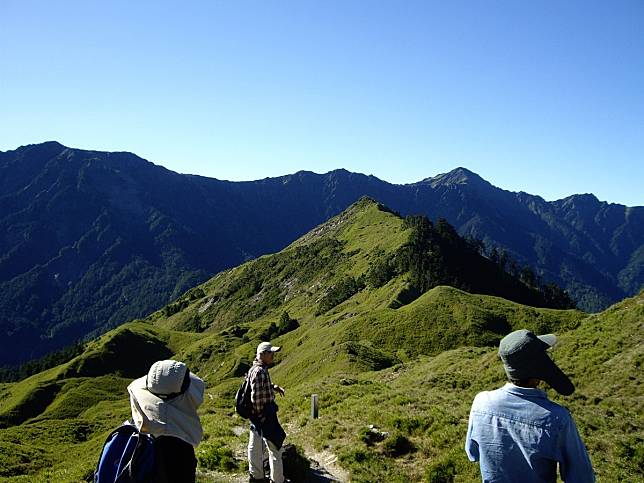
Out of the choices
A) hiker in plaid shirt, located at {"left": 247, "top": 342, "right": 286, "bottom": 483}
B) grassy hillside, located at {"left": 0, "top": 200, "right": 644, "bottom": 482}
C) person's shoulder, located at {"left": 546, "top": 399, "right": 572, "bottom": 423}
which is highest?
person's shoulder, located at {"left": 546, "top": 399, "right": 572, "bottom": 423}

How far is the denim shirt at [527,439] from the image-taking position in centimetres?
508

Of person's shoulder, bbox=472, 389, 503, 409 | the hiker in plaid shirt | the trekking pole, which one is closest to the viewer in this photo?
person's shoulder, bbox=472, 389, 503, 409

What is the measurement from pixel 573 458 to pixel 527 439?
455 mm

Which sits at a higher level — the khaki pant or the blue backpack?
the blue backpack

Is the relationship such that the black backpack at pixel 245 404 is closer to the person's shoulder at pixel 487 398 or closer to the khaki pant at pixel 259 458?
the khaki pant at pixel 259 458

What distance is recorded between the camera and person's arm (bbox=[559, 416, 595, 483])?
4988 mm

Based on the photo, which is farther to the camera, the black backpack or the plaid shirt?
the black backpack

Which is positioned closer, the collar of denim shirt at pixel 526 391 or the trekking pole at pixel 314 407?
Result: the collar of denim shirt at pixel 526 391

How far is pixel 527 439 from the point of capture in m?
5.25

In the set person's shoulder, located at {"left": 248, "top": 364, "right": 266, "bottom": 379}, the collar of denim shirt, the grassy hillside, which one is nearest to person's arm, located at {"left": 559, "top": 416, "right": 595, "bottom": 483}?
the collar of denim shirt

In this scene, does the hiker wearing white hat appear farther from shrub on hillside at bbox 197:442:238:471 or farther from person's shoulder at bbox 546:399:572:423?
shrub on hillside at bbox 197:442:238:471

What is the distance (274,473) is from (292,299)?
442 ft

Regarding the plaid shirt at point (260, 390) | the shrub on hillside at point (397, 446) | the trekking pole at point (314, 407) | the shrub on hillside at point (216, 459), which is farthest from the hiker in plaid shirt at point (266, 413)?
the trekking pole at point (314, 407)

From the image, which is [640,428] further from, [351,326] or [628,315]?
[351,326]
